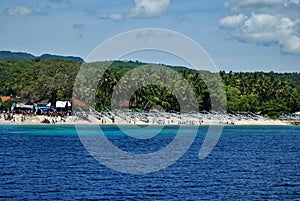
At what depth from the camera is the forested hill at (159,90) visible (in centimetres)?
12081

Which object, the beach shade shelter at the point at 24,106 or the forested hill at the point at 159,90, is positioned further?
the beach shade shelter at the point at 24,106

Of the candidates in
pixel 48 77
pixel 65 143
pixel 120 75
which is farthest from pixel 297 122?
pixel 65 143

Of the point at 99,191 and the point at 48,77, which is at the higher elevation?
the point at 48,77

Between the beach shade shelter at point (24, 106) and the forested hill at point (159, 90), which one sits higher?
the forested hill at point (159, 90)

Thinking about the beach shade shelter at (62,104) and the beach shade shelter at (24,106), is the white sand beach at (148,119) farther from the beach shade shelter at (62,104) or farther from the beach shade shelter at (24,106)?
the beach shade shelter at (24,106)

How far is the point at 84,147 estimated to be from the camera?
65.2 metres

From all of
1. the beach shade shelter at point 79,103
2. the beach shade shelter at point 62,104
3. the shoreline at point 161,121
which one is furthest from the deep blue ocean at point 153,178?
the beach shade shelter at point 62,104

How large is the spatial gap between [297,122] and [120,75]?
4149cm

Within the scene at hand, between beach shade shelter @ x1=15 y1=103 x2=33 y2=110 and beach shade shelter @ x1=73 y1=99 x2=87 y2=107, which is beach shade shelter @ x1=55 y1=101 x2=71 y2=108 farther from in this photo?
beach shade shelter @ x1=15 y1=103 x2=33 y2=110

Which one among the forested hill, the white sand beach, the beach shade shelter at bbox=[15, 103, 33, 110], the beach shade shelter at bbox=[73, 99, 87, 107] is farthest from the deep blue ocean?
the beach shade shelter at bbox=[15, 103, 33, 110]

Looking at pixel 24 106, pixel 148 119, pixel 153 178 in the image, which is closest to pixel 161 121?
pixel 148 119

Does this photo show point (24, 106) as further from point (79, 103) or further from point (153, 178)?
point (153, 178)

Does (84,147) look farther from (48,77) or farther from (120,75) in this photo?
(48,77)

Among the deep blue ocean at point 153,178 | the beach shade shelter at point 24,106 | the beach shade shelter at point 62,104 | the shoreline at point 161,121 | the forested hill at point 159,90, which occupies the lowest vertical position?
the deep blue ocean at point 153,178
